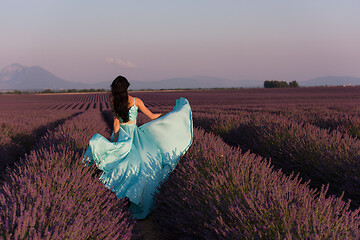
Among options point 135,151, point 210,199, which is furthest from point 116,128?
point 210,199

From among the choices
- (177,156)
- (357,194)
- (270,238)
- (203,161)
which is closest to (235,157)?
(203,161)

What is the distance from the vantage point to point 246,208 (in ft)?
6.13

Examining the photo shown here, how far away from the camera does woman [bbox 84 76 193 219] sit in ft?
10.5

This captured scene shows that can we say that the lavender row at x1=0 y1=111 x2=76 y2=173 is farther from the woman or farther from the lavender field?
the woman

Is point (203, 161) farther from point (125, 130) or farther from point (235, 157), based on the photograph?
point (125, 130)

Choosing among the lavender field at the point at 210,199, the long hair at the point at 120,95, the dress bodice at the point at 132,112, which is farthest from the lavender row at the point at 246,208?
the long hair at the point at 120,95

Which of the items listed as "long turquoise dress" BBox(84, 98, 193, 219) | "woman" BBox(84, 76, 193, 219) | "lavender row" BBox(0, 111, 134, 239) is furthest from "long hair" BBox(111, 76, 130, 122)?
"lavender row" BBox(0, 111, 134, 239)

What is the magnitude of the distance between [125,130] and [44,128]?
6257mm

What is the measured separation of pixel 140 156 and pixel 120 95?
818 mm

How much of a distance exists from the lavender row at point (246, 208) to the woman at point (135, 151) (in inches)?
13.4

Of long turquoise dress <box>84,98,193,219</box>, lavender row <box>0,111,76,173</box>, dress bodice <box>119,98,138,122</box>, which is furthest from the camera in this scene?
lavender row <box>0,111,76,173</box>

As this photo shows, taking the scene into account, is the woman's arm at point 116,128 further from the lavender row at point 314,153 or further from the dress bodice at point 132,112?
the lavender row at point 314,153

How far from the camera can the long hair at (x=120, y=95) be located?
3.46 metres

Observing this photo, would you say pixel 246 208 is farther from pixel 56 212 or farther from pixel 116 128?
pixel 116 128
